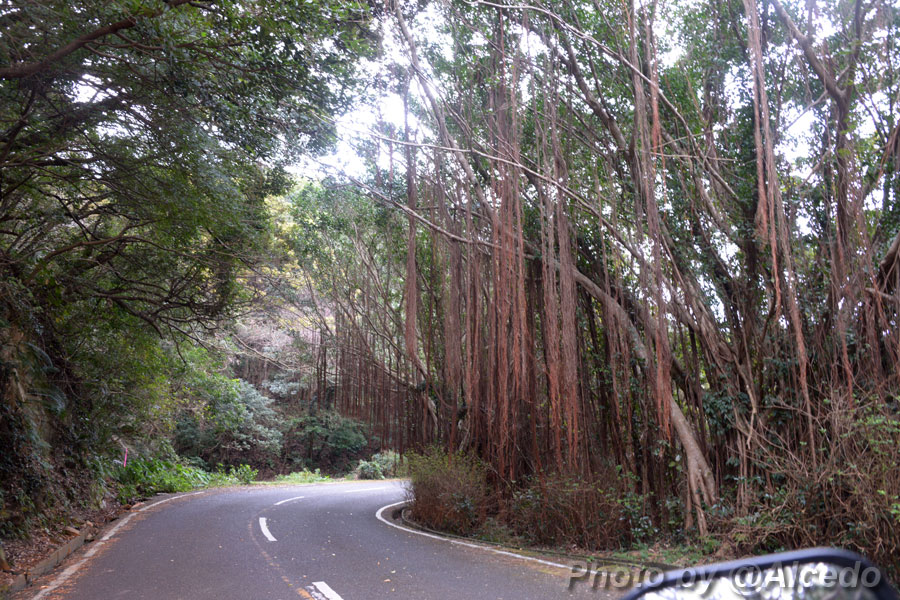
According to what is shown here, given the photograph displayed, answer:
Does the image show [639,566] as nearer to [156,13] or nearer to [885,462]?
[885,462]

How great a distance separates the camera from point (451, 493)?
11023 millimetres

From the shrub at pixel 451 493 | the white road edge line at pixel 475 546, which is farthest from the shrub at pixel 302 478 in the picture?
the shrub at pixel 451 493

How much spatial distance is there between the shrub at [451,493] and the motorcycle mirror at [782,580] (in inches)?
383

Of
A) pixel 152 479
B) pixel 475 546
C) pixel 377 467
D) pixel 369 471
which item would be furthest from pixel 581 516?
pixel 377 467

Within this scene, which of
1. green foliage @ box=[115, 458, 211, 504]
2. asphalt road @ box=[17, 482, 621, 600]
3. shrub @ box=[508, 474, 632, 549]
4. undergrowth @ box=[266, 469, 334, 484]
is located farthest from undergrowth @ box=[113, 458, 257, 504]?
shrub @ box=[508, 474, 632, 549]

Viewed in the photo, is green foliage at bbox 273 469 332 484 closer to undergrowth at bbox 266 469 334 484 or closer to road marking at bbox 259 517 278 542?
undergrowth at bbox 266 469 334 484

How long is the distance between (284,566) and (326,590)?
4.71ft

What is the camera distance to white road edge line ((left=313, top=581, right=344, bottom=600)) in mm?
5703

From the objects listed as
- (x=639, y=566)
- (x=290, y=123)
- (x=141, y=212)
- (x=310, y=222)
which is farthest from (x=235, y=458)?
(x=639, y=566)

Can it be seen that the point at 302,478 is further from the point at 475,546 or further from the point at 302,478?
the point at 475,546

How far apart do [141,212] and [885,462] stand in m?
10.8

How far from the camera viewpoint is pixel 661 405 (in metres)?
8.53

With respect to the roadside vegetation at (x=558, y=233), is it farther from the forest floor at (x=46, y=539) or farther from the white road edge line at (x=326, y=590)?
the white road edge line at (x=326, y=590)

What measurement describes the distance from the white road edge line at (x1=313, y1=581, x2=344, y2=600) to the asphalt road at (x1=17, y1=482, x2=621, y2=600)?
10 millimetres
